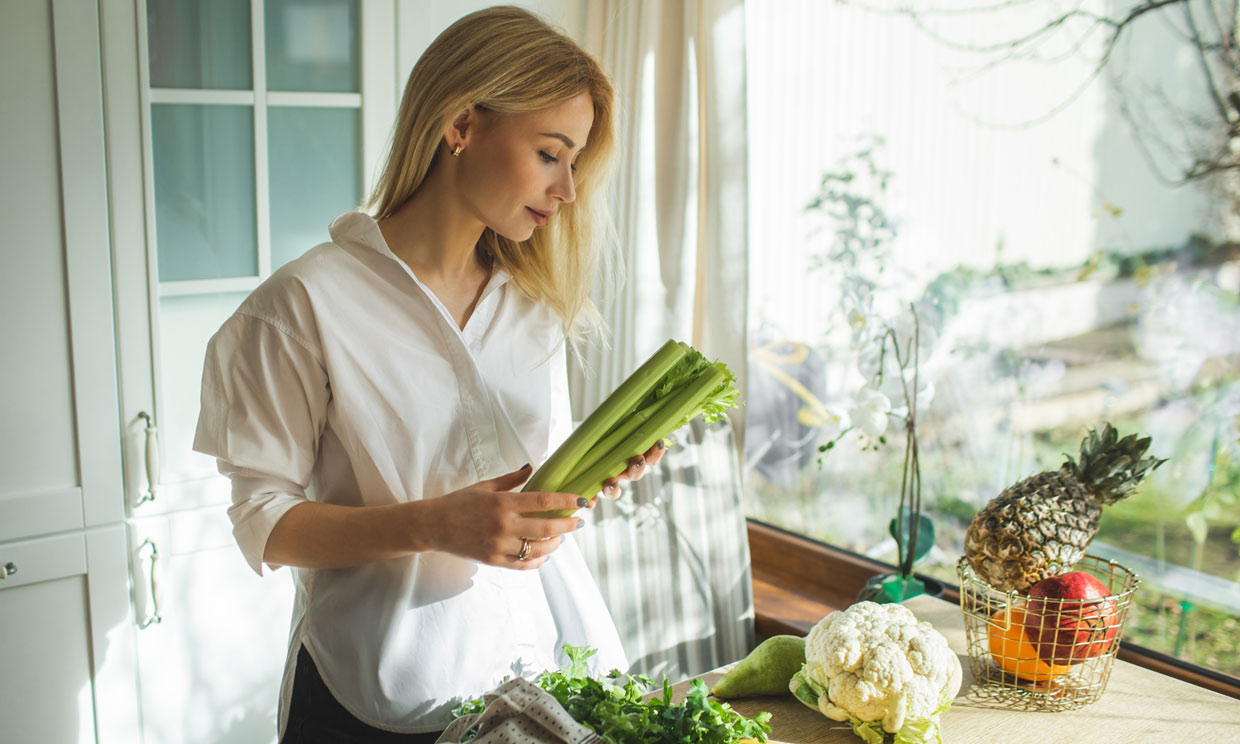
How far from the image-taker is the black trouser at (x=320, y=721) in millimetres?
1287

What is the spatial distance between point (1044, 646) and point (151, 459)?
1.75 metres

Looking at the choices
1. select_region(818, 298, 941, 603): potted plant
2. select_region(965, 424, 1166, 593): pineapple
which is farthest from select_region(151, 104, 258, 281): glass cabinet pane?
select_region(965, 424, 1166, 593): pineapple

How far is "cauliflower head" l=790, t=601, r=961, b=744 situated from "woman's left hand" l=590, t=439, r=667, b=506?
323 millimetres

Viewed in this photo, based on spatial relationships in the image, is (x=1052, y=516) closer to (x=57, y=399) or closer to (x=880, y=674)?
(x=880, y=674)

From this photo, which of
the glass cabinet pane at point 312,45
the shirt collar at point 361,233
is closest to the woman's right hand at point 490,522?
the shirt collar at point 361,233

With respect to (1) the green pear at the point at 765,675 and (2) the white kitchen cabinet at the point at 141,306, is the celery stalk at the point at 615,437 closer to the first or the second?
(1) the green pear at the point at 765,675

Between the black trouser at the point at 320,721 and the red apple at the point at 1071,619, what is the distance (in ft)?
2.78

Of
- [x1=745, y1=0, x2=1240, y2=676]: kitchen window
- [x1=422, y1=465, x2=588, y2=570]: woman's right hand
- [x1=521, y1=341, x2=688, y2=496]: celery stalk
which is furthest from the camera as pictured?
[x1=745, y1=0, x2=1240, y2=676]: kitchen window

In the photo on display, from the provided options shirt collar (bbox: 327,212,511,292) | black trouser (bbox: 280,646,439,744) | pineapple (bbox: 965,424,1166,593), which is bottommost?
black trouser (bbox: 280,646,439,744)

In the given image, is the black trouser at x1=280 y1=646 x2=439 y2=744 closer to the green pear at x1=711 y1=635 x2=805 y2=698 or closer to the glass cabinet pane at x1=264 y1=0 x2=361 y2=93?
the green pear at x1=711 y1=635 x2=805 y2=698

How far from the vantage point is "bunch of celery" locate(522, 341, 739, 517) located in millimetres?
1287

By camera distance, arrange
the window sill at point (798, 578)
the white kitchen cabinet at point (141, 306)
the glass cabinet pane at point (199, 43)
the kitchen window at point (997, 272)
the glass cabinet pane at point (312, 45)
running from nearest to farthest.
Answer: the kitchen window at point (997, 272) < the white kitchen cabinet at point (141, 306) < the glass cabinet pane at point (199, 43) < the glass cabinet pane at point (312, 45) < the window sill at point (798, 578)

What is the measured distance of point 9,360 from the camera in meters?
1.92

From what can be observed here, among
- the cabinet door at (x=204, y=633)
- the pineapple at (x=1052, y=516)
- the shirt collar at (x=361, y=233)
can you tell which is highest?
the shirt collar at (x=361, y=233)
